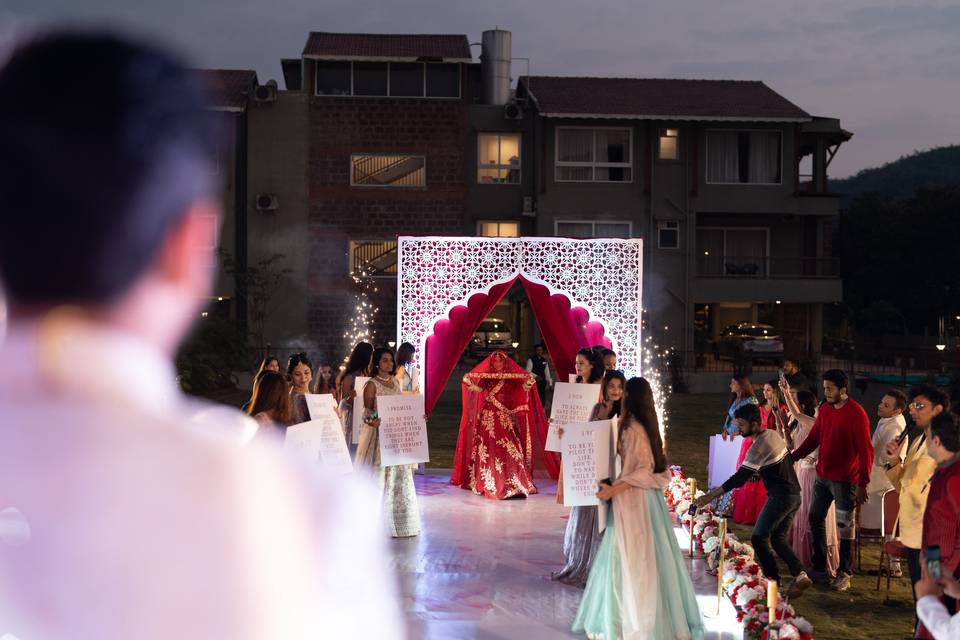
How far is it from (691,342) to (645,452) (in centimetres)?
2059

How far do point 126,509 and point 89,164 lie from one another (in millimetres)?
296

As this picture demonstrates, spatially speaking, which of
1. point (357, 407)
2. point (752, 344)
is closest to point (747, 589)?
point (357, 407)

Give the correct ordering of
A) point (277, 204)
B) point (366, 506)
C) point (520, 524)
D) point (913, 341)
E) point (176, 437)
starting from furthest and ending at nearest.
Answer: point (913, 341) → point (277, 204) → point (520, 524) → point (366, 506) → point (176, 437)

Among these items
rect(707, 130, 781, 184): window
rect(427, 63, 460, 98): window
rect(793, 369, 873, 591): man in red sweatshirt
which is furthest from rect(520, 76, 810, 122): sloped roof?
rect(793, 369, 873, 591): man in red sweatshirt

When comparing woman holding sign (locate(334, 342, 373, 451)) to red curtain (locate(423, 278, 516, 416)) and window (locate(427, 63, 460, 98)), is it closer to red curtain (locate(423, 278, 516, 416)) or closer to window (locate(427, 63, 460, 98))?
red curtain (locate(423, 278, 516, 416))

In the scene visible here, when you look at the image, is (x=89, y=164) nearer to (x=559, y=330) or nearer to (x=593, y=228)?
(x=559, y=330)

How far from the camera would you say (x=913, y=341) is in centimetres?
3738

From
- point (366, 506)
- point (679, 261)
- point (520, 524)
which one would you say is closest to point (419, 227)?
point (679, 261)

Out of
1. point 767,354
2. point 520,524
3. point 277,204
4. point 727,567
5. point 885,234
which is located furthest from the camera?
point 885,234

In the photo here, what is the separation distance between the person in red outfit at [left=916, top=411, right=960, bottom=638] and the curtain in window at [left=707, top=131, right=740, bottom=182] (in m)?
22.9

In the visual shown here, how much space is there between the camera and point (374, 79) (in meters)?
26.5

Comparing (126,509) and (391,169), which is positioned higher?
(391,169)

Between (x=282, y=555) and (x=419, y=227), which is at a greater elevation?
(x=419, y=227)

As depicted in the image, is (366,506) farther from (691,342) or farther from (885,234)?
(885,234)
